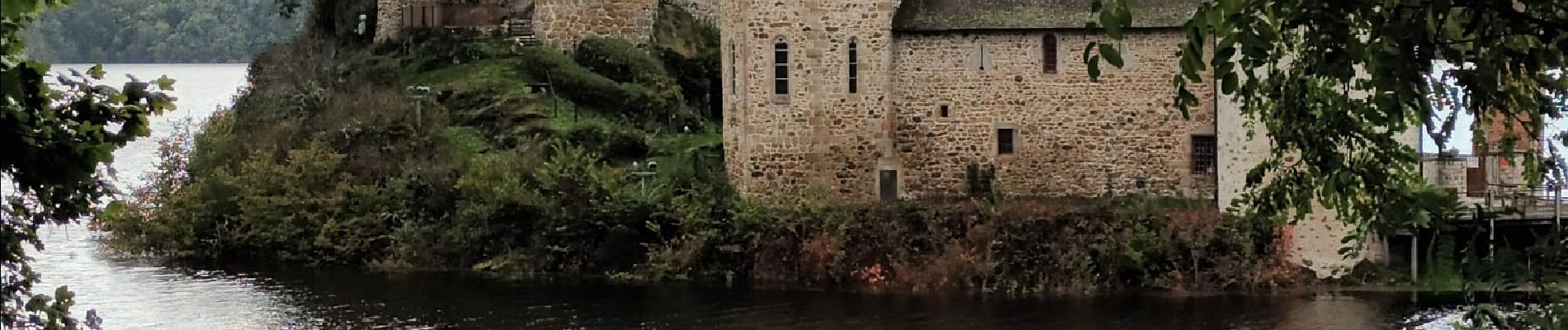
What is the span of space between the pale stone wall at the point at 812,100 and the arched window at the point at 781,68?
63mm

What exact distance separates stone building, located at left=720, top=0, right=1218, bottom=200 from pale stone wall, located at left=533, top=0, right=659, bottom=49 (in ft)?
34.1

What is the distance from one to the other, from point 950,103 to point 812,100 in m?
2.32

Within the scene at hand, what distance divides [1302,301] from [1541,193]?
424 centimetres

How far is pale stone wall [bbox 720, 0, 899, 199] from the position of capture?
35781 millimetres

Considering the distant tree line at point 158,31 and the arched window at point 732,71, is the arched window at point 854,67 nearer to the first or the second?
the arched window at point 732,71

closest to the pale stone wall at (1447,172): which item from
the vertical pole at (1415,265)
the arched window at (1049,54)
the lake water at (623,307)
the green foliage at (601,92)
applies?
the vertical pole at (1415,265)

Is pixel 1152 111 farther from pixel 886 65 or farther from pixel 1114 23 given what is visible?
pixel 1114 23

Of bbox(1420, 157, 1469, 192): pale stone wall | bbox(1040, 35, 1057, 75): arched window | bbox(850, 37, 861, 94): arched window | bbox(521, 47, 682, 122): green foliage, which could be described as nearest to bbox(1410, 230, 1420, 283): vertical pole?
bbox(1420, 157, 1469, 192): pale stone wall

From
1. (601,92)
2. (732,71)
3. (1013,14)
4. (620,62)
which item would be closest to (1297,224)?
(1013,14)

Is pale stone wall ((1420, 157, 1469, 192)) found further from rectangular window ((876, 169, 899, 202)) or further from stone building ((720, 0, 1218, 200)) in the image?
rectangular window ((876, 169, 899, 202))

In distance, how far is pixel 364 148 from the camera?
42844 millimetres

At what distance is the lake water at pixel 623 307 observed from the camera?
32.0 meters

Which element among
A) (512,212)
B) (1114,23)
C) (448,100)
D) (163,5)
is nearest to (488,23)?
(448,100)

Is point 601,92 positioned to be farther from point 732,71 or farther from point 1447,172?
point 1447,172
